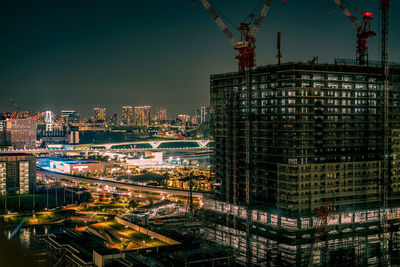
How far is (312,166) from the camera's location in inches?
755

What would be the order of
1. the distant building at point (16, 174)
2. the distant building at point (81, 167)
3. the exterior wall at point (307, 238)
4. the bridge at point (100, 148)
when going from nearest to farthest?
the exterior wall at point (307, 238), the distant building at point (16, 174), the distant building at point (81, 167), the bridge at point (100, 148)

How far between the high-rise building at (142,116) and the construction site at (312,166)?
145m

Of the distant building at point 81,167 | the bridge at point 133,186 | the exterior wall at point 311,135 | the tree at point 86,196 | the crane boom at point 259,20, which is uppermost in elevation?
the crane boom at point 259,20

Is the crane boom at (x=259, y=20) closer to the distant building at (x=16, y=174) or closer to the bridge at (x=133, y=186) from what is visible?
the bridge at (x=133, y=186)

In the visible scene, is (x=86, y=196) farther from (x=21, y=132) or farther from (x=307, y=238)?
(x=21, y=132)

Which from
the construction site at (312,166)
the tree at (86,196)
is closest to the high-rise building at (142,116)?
the tree at (86,196)

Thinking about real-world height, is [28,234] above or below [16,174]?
below

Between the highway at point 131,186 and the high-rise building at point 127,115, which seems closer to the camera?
the highway at point 131,186

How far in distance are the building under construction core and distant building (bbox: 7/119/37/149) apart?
6992cm

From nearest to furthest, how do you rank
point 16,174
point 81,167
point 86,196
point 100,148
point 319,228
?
point 319,228 → point 16,174 → point 86,196 → point 81,167 → point 100,148

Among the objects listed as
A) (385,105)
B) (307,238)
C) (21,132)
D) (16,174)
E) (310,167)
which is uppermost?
(385,105)

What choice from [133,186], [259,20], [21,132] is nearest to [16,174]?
[133,186]

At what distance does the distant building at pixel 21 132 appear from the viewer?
272 feet

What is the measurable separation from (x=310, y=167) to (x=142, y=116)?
492 ft
